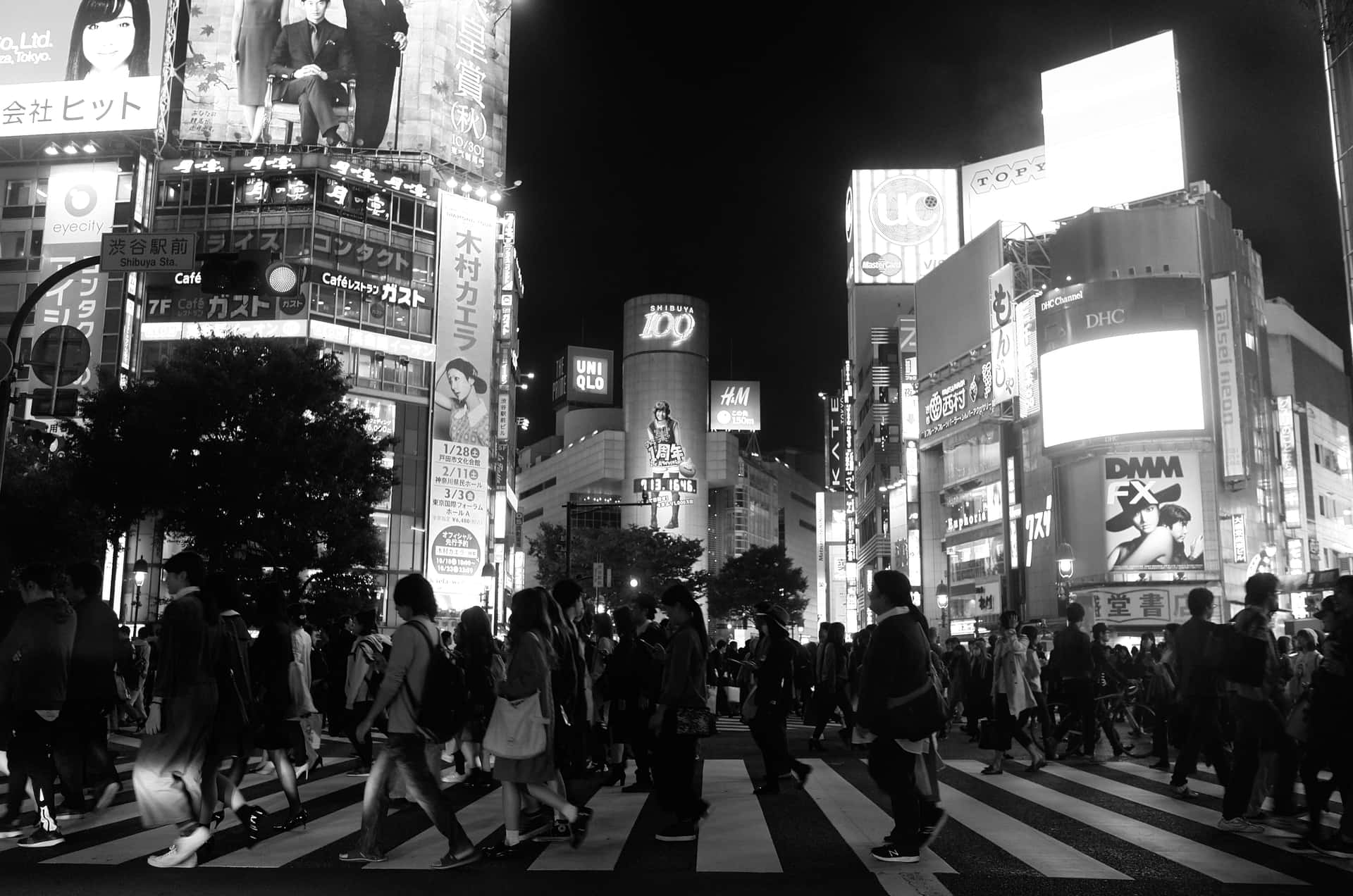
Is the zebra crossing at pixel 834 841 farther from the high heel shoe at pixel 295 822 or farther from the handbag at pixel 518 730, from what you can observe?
the handbag at pixel 518 730

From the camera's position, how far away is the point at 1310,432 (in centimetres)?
6625

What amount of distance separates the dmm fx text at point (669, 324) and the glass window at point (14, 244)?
71.2 meters

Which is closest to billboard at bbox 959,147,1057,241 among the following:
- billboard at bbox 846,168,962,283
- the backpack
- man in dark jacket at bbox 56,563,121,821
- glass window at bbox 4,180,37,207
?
billboard at bbox 846,168,962,283

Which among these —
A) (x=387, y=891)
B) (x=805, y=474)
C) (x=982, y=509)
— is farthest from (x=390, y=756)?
(x=805, y=474)

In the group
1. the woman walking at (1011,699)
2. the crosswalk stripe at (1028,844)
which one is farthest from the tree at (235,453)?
the crosswalk stripe at (1028,844)

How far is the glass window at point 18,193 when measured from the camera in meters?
40.8

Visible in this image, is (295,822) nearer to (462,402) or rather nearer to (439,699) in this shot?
(439,699)

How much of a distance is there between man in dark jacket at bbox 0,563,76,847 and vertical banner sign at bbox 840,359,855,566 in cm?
8133

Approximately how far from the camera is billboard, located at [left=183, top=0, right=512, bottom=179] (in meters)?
46.8

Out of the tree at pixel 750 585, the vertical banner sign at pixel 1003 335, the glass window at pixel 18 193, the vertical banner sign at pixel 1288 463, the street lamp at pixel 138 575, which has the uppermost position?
the glass window at pixel 18 193

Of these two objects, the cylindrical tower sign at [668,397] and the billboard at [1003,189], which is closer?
the billboard at [1003,189]

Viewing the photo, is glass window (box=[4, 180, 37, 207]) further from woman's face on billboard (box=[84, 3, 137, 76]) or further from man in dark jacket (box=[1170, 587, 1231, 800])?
man in dark jacket (box=[1170, 587, 1231, 800])

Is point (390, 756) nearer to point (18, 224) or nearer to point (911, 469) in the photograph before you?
point (18, 224)

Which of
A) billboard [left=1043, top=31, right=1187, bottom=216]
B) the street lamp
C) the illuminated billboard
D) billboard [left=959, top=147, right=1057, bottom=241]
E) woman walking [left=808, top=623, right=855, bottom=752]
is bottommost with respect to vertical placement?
woman walking [left=808, top=623, right=855, bottom=752]
